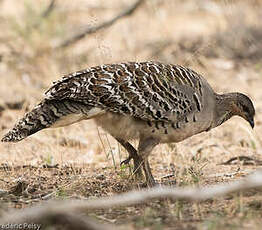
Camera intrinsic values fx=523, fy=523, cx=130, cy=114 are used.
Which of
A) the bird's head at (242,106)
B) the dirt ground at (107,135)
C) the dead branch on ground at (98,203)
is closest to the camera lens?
the dead branch on ground at (98,203)

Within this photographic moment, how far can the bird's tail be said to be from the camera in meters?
5.02

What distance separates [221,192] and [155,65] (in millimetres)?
2438

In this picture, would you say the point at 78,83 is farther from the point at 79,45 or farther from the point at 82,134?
the point at 79,45

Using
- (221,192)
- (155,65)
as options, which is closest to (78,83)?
(155,65)

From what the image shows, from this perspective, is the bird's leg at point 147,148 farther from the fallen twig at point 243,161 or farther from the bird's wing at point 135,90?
the fallen twig at point 243,161

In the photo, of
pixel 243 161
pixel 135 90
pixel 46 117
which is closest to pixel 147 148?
pixel 135 90

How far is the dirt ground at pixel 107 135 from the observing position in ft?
14.8

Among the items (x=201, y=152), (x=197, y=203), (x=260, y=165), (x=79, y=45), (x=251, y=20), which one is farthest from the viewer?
(x=251, y=20)

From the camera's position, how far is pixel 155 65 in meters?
5.61

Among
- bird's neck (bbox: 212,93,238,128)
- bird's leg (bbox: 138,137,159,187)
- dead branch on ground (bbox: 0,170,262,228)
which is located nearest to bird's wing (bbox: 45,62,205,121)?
bird's leg (bbox: 138,137,159,187)

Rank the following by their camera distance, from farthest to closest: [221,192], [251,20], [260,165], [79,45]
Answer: [251,20] < [79,45] < [260,165] < [221,192]

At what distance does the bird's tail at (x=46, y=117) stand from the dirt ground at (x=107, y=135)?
49cm

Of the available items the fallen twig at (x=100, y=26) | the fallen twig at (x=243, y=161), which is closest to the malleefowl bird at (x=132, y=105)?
the fallen twig at (x=243, y=161)

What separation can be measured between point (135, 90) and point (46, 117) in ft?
3.03
